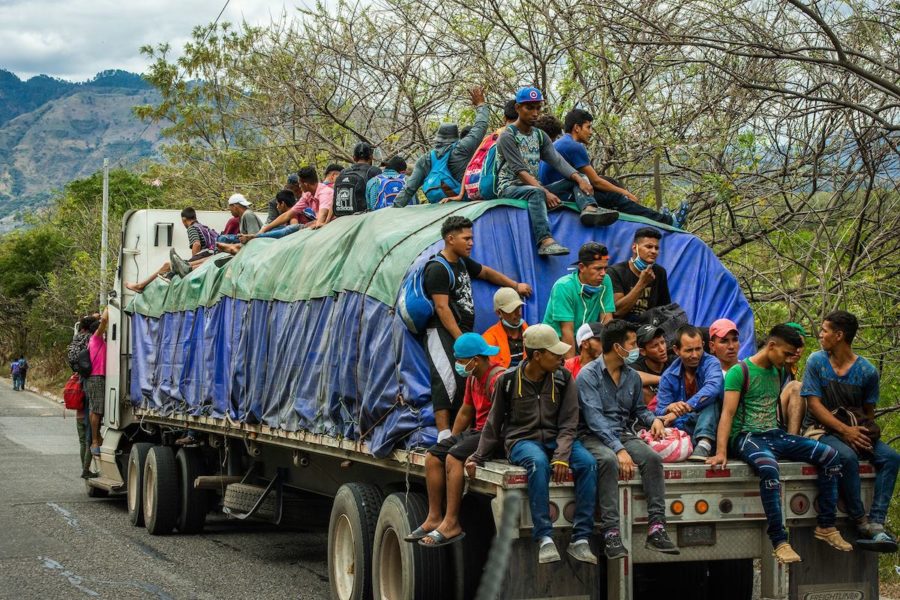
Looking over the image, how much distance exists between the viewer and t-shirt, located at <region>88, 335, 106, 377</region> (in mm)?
15242

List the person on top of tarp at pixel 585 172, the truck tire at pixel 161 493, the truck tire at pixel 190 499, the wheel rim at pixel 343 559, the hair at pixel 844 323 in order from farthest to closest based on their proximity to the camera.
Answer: the truck tire at pixel 190 499, the truck tire at pixel 161 493, the person on top of tarp at pixel 585 172, the wheel rim at pixel 343 559, the hair at pixel 844 323

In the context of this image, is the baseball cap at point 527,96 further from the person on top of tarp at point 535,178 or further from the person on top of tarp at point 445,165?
the person on top of tarp at point 445,165

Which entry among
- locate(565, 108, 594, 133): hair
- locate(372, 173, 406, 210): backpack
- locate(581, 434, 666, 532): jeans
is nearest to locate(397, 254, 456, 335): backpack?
locate(581, 434, 666, 532): jeans

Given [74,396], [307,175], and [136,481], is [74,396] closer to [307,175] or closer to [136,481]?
[136,481]

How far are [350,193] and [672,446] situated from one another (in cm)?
485

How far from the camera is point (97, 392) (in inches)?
601

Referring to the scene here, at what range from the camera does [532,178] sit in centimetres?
855

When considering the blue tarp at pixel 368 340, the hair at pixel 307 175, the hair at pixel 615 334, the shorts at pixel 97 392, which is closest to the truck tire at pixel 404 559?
the blue tarp at pixel 368 340

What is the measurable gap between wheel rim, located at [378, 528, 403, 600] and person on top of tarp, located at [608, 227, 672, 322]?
2273 mm

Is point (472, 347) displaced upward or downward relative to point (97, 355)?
upward

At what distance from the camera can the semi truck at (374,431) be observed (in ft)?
21.1

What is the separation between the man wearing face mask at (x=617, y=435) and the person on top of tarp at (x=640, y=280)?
1.52 m

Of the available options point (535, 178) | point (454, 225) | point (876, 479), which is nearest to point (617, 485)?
point (876, 479)

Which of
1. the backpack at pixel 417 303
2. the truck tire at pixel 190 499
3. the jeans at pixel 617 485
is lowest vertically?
the truck tire at pixel 190 499
